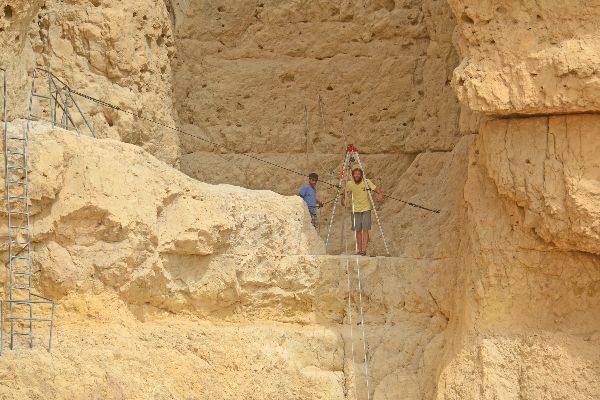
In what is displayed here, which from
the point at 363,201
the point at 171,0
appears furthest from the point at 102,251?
the point at 171,0

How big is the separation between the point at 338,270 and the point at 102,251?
3.03 meters

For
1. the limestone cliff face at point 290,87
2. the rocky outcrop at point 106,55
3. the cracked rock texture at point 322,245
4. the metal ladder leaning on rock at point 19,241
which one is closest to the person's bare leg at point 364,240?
the cracked rock texture at point 322,245

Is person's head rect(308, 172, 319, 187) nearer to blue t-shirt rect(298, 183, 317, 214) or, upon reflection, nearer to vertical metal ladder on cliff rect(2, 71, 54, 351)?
blue t-shirt rect(298, 183, 317, 214)

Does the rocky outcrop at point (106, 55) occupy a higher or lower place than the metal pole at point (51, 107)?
higher

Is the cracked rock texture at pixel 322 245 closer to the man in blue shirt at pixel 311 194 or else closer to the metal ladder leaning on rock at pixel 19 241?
the metal ladder leaning on rock at pixel 19 241

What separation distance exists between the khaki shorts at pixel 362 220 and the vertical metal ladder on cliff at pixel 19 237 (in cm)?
427

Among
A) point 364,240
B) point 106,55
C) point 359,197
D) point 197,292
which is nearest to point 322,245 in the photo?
point 364,240

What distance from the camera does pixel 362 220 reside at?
15.3 meters

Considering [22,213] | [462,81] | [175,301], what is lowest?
[175,301]

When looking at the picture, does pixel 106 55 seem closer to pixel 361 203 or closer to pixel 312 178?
pixel 312 178

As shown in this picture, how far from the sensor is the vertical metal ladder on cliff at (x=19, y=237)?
12.6 meters

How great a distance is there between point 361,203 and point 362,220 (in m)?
0.23

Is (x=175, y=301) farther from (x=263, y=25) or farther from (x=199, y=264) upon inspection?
(x=263, y=25)

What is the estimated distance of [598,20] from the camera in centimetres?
1203
